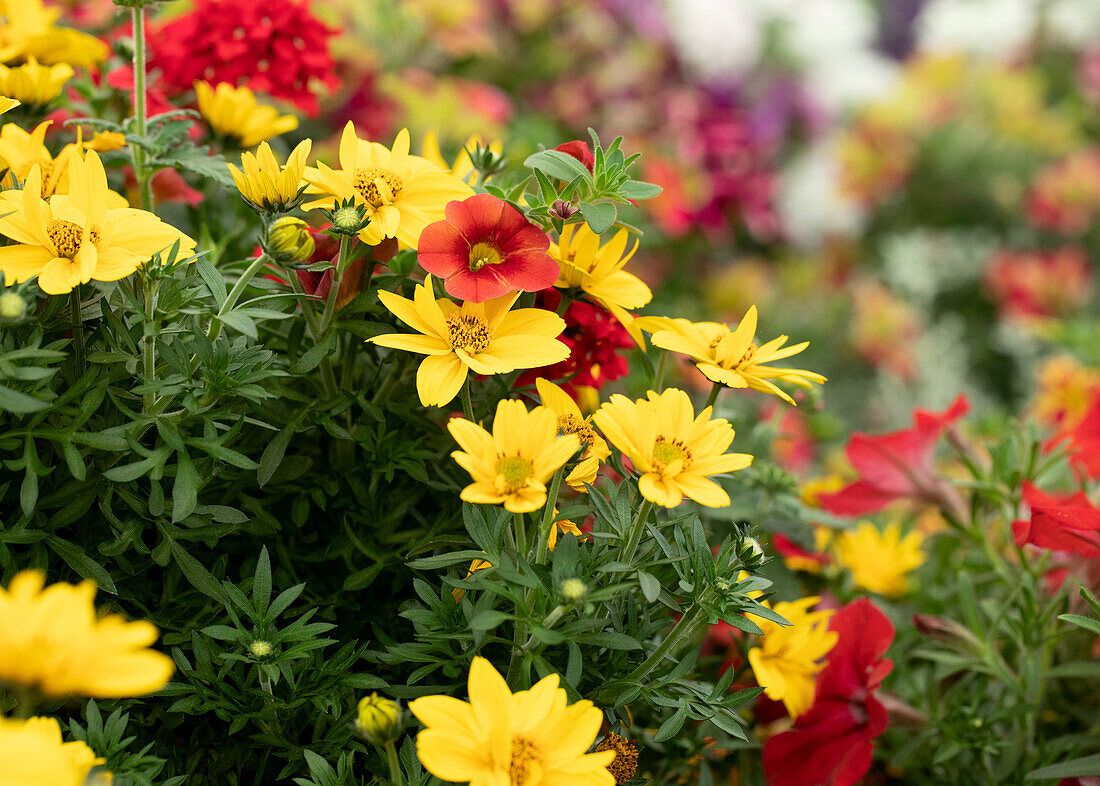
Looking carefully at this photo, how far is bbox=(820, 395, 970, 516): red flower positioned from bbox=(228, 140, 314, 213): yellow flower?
1.70 feet

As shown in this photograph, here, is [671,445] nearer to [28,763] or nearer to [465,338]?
[465,338]

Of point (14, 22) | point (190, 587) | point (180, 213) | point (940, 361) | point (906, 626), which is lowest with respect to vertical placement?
point (940, 361)

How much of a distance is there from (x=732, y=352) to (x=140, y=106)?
42 centimetres

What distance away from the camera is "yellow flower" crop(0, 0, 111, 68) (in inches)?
25.6

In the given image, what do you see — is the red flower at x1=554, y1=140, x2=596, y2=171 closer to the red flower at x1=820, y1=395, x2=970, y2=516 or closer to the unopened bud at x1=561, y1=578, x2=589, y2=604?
the unopened bud at x1=561, y1=578, x2=589, y2=604

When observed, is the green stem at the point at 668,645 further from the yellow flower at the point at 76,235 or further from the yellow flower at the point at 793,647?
the yellow flower at the point at 76,235

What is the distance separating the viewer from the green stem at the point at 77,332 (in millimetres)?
457

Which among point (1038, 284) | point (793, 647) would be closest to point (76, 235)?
point (793, 647)

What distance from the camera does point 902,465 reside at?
0.79 metres

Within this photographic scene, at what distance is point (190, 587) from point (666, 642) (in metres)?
0.28

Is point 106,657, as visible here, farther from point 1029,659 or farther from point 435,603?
point 1029,659

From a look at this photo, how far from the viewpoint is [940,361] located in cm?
177

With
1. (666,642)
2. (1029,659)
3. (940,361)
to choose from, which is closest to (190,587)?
(666,642)

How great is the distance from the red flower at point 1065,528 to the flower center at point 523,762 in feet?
1.17
